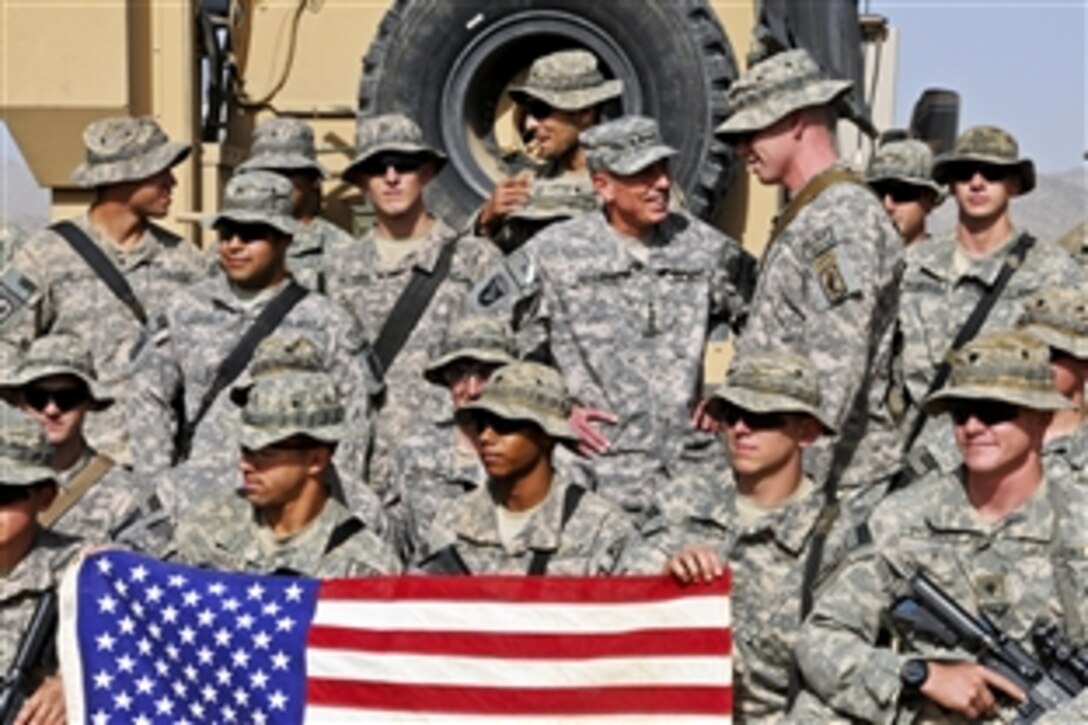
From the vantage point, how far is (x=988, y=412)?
5.25m

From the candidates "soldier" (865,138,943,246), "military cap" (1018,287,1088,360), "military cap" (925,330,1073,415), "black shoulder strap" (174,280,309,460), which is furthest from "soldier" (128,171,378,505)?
"soldier" (865,138,943,246)

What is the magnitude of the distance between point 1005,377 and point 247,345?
92.3 inches

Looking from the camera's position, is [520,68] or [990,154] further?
[520,68]

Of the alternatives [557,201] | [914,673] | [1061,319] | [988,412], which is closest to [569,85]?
[557,201]

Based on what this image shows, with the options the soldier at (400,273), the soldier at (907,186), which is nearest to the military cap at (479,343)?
the soldier at (400,273)

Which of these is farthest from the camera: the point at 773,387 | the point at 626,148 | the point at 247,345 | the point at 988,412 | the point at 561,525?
the point at 247,345

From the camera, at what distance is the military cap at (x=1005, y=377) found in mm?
5223

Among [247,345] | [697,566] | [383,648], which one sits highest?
[247,345]

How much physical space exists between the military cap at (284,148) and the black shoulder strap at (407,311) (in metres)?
1.03

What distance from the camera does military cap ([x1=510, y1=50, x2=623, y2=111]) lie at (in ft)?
24.4

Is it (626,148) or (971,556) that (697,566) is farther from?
(626,148)

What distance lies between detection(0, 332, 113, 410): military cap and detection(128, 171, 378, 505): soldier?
176mm

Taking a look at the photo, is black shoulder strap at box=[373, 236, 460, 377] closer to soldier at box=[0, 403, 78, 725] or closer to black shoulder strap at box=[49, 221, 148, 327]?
black shoulder strap at box=[49, 221, 148, 327]

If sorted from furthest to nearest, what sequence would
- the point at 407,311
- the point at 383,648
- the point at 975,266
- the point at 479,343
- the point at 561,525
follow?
the point at 975,266 < the point at 407,311 < the point at 479,343 < the point at 561,525 < the point at 383,648
